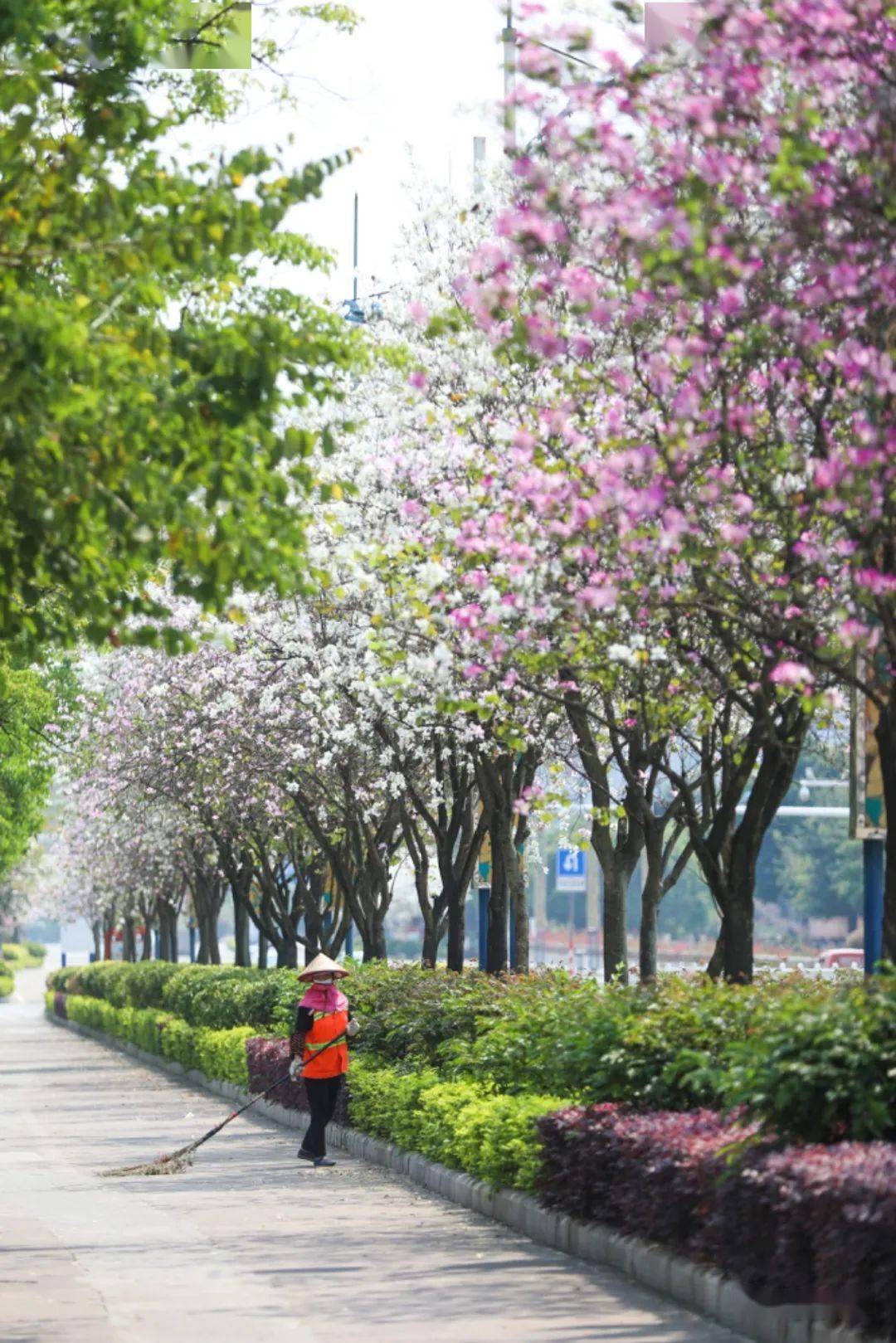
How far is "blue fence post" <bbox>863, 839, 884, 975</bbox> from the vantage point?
15.2 m

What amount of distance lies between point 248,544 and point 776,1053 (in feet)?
10.2

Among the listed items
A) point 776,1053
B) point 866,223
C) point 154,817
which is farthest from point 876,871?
point 154,817

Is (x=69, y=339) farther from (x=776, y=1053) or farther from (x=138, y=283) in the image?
(x=776, y=1053)

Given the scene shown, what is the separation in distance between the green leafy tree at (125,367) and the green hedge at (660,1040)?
2975 millimetres

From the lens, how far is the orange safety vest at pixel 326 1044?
1955 cm

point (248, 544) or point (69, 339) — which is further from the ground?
point (69, 339)

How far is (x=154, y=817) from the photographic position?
3962 centimetres

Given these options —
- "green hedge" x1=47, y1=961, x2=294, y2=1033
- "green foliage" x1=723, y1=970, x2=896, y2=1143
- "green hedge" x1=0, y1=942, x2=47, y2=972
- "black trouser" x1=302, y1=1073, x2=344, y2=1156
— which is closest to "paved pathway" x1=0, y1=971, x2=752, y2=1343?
"black trouser" x1=302, y1=1073, x2=344, y2=1156

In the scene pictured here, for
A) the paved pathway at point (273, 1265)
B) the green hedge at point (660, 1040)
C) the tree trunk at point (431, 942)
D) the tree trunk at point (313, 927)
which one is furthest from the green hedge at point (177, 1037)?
the paved pathway at point (273, 1265)

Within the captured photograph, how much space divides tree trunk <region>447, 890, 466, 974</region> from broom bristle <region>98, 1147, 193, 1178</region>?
7.18m

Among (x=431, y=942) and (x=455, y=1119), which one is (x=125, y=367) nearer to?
(x=455, y=1119)

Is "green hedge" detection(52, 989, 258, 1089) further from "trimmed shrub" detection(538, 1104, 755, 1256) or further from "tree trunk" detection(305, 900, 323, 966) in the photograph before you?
"trimmed shrub" detection(538, 1104, 755, 1256)

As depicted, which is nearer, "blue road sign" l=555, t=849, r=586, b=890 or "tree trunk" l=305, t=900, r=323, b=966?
"tree trunk" l=305, t=900, r=323, b=966

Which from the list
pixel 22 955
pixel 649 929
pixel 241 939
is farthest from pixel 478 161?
pixel 22 955
